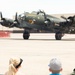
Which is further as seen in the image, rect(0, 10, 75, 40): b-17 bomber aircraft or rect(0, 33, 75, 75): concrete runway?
rect(0, 10, 75, 40): b-17 bomber aircraft

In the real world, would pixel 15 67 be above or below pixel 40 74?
above

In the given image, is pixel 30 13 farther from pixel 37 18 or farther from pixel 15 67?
pixel 15 67

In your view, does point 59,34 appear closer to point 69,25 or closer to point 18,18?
point 69,25

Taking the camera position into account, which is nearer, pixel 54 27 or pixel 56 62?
pixel 56 62

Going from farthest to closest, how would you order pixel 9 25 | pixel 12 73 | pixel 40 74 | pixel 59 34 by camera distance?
1. pixel 9 25
2. pixel 59 34
3. pixel 40 74
4. pixel 12 73

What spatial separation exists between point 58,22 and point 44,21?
5.46 ft

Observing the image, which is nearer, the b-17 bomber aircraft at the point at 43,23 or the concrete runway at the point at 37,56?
the concrete runway at the point at 37,56

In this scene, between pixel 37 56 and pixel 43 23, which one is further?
pixel 43 23

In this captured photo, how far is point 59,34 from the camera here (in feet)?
111

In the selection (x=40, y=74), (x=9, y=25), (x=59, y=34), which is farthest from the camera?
(x=9, y=25)

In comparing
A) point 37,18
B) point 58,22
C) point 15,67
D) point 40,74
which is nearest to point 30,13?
point 37,18

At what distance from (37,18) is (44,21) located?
83 centimetres

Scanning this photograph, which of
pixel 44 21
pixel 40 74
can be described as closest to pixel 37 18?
pixel 44 21

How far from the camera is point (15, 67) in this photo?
3.89m
